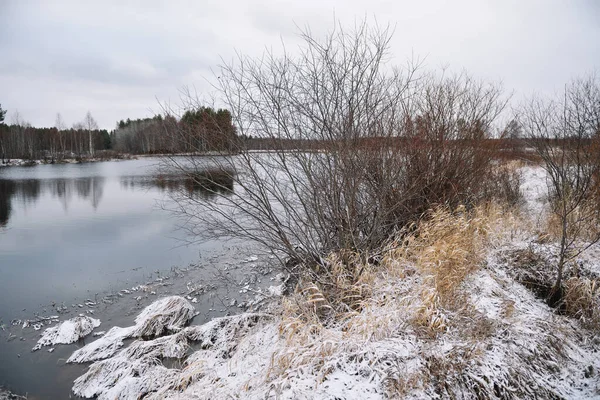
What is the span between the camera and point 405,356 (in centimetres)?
297

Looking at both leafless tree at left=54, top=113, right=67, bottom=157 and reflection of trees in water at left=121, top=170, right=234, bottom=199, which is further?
leafless tree at left=54, top=113, right=67, bottom=157

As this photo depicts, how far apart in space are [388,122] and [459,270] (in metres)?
2.76

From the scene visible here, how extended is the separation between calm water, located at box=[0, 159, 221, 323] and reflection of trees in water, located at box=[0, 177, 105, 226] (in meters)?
0.07

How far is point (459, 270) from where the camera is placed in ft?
14.3

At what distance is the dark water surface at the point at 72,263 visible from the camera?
16.7 ft

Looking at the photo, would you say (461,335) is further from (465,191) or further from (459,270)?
(465,191)

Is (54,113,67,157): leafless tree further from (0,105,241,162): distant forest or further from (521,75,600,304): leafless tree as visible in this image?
(521,75,600,304): leafless tree

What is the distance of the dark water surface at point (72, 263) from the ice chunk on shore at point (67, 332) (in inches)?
5.7

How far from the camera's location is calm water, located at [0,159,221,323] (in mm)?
7533

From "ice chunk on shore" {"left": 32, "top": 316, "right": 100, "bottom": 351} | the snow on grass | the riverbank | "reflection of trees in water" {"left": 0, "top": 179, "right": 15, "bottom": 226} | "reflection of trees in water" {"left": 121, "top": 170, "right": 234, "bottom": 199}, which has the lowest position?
"ice chunk on shore" {"left": 32, "top": 316, "right": 100, "bottom": 351}

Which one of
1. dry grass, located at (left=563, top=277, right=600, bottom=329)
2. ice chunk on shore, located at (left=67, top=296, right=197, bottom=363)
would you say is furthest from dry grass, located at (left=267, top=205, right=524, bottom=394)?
ice chunk on shore, located at (left=67, top=296, right=197, bottom=363)

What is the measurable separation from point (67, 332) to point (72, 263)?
14.4 feet

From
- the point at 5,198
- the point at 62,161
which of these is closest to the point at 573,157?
the point at 5,198

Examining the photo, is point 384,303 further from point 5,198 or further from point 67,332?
point 5,198
